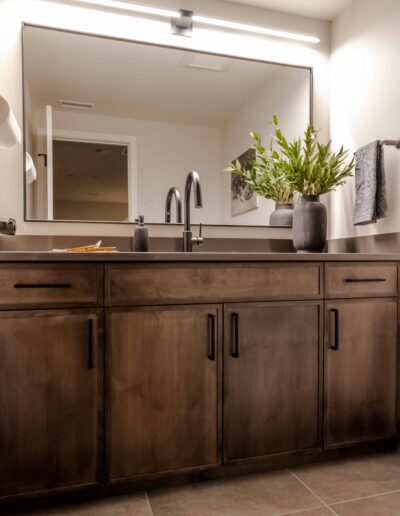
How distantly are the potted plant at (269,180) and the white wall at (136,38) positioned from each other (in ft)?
0.34

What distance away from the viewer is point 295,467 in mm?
1681

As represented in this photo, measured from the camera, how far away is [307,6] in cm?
231

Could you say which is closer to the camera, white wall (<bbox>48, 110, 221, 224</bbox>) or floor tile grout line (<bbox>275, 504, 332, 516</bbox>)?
floor tile grout line (<bbox>275, 504, 332, 516</bbox>)

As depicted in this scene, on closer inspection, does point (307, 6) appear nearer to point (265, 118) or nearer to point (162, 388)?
point (265, 118)

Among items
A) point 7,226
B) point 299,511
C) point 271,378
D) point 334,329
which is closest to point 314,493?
point 299,511

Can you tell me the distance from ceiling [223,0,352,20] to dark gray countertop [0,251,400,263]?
1.50 meters

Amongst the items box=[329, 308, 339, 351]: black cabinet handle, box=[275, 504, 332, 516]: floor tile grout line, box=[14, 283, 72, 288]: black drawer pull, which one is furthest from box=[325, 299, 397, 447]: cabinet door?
box=[14, 283, 72, 288]: black drawer pull

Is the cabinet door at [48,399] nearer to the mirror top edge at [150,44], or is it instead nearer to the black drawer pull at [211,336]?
the black drawer pull at [211,336]

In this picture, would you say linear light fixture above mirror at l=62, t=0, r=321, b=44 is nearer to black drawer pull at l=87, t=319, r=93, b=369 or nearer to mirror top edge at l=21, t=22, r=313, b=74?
mirror top edge at l=21, t=22, r=313, b=74

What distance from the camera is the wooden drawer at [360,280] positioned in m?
1.68

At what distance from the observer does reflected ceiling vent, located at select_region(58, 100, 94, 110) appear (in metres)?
2.02

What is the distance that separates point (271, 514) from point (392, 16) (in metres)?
2.23

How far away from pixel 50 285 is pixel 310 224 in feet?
4.10

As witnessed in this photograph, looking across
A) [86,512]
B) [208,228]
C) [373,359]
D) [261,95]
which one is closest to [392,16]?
[261,95]
